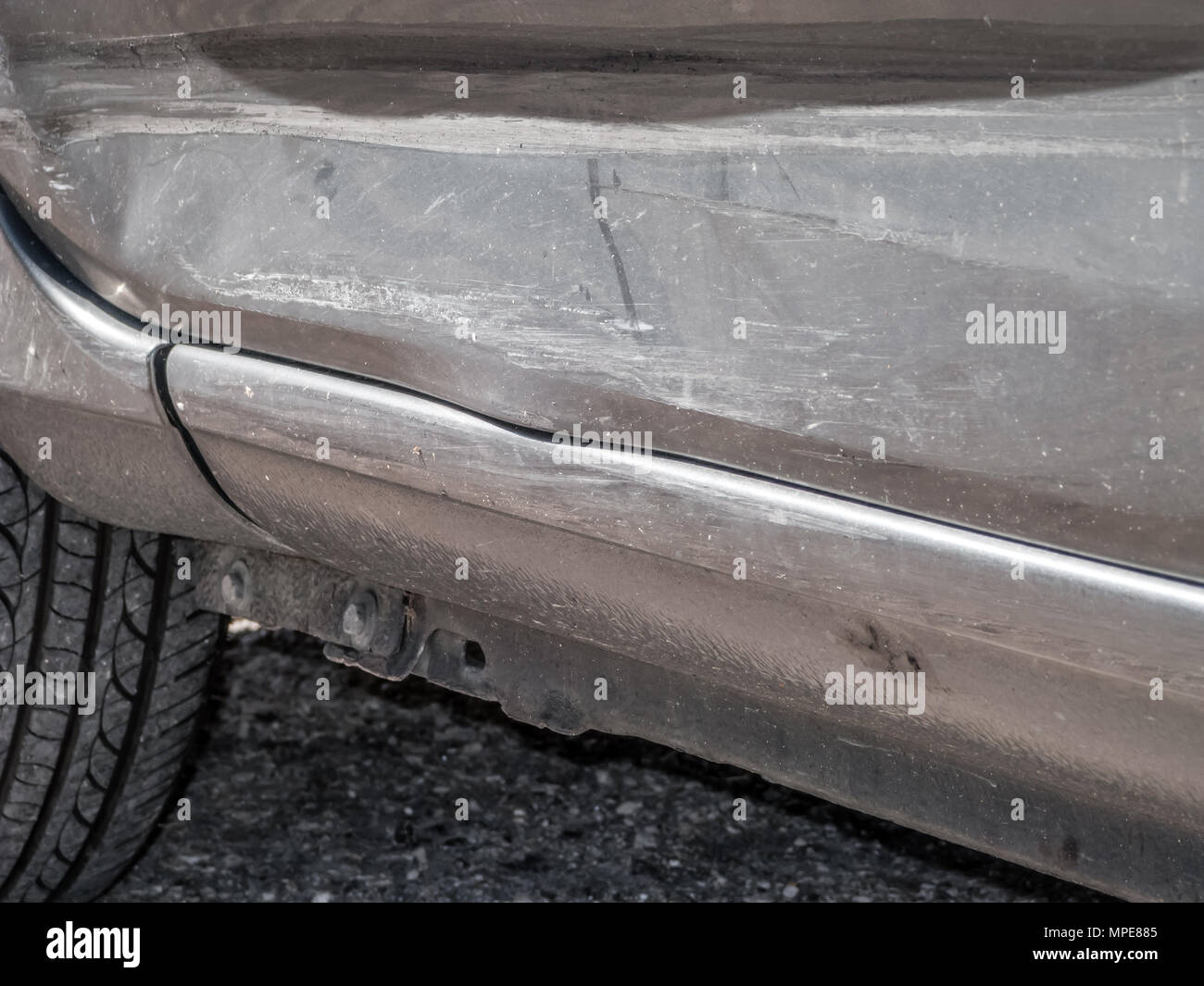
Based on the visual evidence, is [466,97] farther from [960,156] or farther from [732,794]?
[732,794]

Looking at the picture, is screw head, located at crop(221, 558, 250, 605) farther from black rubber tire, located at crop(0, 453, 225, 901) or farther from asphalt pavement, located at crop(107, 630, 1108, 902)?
asphalt pavement, located at crop(107, 630, 1108, 902)

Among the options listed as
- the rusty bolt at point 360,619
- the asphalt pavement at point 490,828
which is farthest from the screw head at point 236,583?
the asphalt pavement at point 490,828

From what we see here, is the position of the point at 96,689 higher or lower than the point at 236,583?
lower

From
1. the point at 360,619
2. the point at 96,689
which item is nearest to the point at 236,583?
the point at 360,619

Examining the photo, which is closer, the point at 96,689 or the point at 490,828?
the point at 96,689

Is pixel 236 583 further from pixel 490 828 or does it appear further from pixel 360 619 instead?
pixel 490 828

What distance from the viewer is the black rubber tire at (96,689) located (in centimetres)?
188

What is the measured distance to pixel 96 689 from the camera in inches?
79.7

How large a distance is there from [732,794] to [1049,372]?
1658mm

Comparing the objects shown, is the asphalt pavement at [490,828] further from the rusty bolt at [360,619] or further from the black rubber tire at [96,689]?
the rusty bolt at [360,619]

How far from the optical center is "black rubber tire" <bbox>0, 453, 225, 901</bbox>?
6.18 feet

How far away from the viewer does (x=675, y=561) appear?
1182 mm

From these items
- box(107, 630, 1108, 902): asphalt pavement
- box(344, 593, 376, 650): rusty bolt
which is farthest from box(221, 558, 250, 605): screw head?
box(107, 630, 1108, 902): asphalt pavement

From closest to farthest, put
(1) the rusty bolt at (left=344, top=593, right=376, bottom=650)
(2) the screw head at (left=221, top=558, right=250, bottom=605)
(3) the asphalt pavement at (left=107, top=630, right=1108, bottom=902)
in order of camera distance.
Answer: (1) the rusty bolt at (left=344, top=593, right=376, bottom=650), (2) the screw head at (left=221, top=558, right=250, bottom=605), (3) the asphalt pavement at (left=107, top=630, right=1108, bottom=902)
